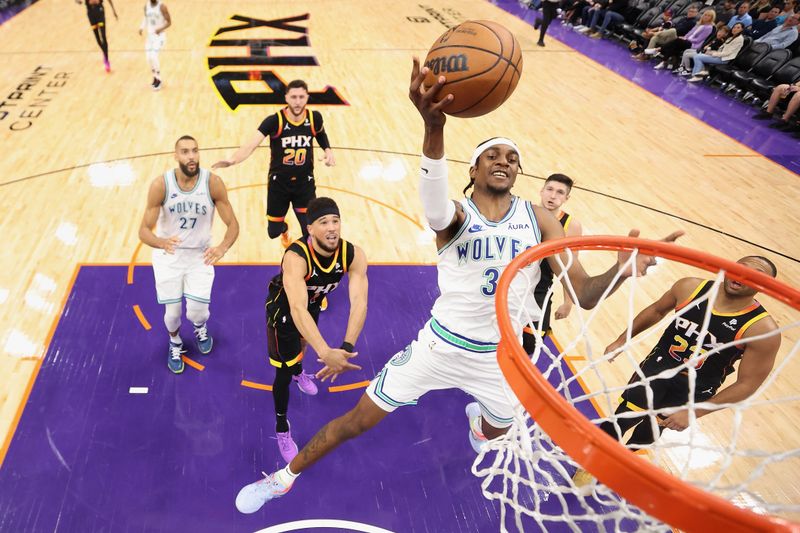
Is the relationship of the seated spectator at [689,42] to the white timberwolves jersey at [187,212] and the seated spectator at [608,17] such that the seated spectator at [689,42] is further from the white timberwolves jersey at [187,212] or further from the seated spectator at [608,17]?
the white timberwolves jersey at [187,212]

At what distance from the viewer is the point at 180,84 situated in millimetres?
10008

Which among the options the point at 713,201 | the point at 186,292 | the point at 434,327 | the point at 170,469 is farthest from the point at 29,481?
the point at 713,201

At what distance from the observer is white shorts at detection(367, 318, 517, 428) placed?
296 cm

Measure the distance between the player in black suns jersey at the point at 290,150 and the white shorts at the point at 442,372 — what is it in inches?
88.6

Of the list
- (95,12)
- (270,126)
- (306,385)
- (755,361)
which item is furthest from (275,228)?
(95,12)

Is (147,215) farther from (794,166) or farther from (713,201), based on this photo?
(794,166)

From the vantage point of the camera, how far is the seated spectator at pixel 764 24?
1146cm

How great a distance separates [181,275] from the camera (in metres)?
3.97

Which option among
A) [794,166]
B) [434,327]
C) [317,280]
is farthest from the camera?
[794,166]

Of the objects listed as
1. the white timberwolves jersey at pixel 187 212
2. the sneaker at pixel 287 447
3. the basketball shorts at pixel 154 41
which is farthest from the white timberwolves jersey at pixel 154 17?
the sneaker at pixel 287 447

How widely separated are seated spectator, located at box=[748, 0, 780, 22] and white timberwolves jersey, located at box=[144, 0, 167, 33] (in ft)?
41.5

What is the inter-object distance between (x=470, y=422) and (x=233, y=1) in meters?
16.4

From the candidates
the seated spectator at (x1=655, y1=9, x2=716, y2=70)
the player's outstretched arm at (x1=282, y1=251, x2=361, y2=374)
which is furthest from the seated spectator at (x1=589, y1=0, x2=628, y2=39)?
the player's outstretched arm at (x1=282, y1=251, x2=361, y2=374)

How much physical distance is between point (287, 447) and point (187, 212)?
1.80 m
